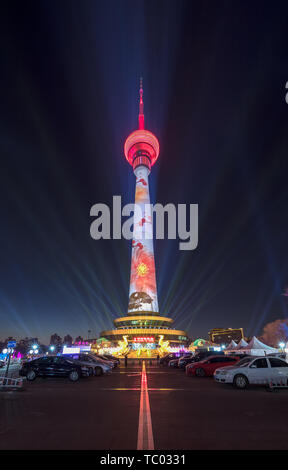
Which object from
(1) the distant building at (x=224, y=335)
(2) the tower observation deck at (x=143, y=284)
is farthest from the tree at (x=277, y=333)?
(1) the distant building at (x=224, y=335)

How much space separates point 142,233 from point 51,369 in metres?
75.9

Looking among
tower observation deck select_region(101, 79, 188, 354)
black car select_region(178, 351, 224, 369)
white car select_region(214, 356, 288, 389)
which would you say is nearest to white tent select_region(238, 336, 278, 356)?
black car select_region(178, 351, 224, 369)

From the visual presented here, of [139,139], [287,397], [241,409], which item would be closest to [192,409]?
[241,409]

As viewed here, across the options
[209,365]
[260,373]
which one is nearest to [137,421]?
[260,373]

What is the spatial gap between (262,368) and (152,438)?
9.18 m

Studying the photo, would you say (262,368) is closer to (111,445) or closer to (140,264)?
(111,445)

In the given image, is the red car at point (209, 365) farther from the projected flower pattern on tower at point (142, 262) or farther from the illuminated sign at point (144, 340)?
the projected flower pattern on tower at point (142, 262)

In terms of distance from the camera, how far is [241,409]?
A: 818cm

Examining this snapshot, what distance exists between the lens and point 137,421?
673 centimetres

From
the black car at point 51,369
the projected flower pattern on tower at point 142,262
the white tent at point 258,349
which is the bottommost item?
the black car at point 51,369

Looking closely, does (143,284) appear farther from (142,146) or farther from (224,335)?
(224,335)

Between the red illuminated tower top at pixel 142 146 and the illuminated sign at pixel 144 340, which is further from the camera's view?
the red illuminated tower top at pixel 142 146

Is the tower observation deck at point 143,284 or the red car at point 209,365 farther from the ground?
the tower observation deck at point 143,284

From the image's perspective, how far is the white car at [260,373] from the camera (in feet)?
40.8
